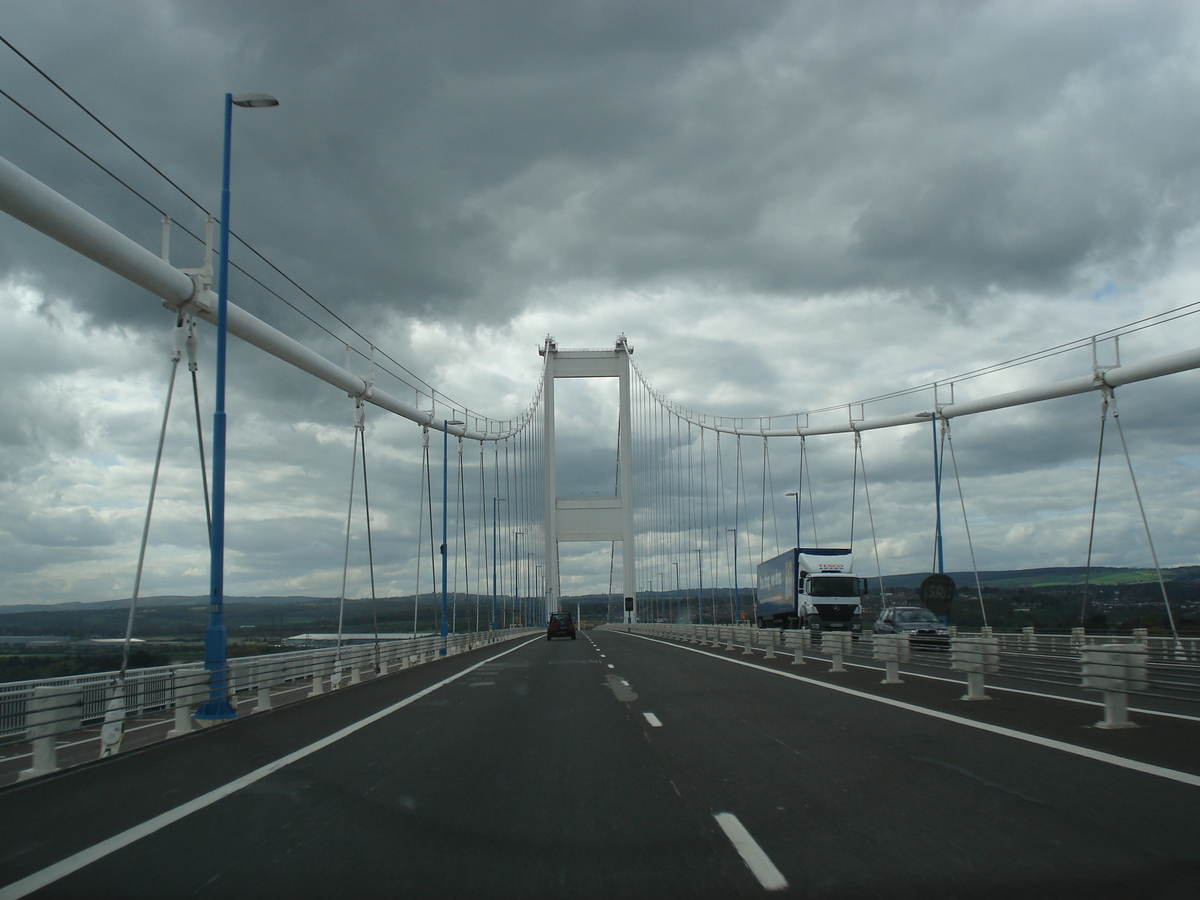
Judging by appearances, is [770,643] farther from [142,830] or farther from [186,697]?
[142,830]

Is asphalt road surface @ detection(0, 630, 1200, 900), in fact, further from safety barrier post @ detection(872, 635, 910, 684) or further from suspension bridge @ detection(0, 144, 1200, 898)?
safety barrier post @ detection(872, 635, 910, 684)

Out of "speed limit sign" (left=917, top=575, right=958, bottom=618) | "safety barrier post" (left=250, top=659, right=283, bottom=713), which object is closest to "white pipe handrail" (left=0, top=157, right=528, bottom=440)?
"safety barrier post" (left=250, top=659, right=283, bottom=713)

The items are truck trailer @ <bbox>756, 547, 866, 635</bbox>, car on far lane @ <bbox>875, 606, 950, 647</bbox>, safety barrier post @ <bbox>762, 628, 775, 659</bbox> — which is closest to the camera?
safety barrier post @ <bbox>762, 628, 775, 659</bbox>

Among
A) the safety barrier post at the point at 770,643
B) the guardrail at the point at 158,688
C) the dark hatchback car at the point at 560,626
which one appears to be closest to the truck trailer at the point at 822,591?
the dark hatchback car at the point at 560,626

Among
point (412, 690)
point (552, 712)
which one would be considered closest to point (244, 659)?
point (412, 690)

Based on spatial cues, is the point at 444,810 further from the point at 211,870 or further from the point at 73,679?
the point at 73,679

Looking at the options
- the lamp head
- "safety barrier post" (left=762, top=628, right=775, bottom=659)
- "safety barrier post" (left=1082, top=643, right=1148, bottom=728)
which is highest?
the lamp head

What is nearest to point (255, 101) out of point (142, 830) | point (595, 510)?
point (142, 830)

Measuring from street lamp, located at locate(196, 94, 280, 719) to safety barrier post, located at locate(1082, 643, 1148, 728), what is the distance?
36.9 ft

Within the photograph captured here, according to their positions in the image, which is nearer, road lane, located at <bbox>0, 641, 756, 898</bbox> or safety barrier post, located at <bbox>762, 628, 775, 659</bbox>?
road lane, located at <bbox>0, 641, 756, 898</bbox>

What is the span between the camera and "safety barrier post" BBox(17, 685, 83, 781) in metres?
9.50

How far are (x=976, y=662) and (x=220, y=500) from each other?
11672 millimetres

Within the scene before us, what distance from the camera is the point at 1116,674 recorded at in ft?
35.9

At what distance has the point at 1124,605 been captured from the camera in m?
42.8
